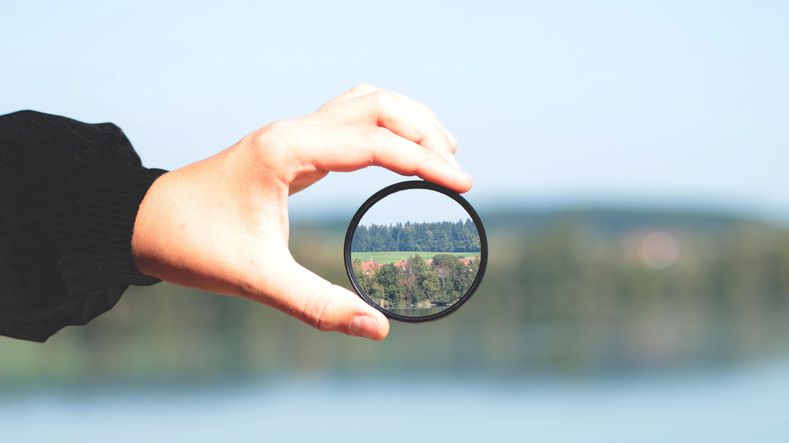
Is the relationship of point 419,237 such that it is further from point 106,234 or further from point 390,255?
point 106,234

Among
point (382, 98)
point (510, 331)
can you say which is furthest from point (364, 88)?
point (510, 331)

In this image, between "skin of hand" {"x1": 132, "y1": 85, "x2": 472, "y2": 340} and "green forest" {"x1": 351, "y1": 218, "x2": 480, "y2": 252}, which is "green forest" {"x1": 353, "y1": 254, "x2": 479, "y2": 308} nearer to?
"green forest" {"x1": 351, "y1": 218, "x2": 480, "y2": 252}

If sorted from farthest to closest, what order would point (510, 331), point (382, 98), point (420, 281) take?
point (510, 331), point (420, 281), point (382, 98)

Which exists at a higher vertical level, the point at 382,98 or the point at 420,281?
the point at 382,98

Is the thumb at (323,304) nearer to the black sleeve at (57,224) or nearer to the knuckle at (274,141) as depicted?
the knuckle at (274,141)

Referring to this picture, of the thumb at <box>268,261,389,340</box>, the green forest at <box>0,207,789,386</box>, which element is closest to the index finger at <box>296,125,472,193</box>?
the thumb at <box>268,261,389,340</box>

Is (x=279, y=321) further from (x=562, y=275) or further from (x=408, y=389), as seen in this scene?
(x=562, y=275)

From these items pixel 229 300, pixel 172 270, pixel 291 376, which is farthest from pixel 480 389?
pixel 172 270
